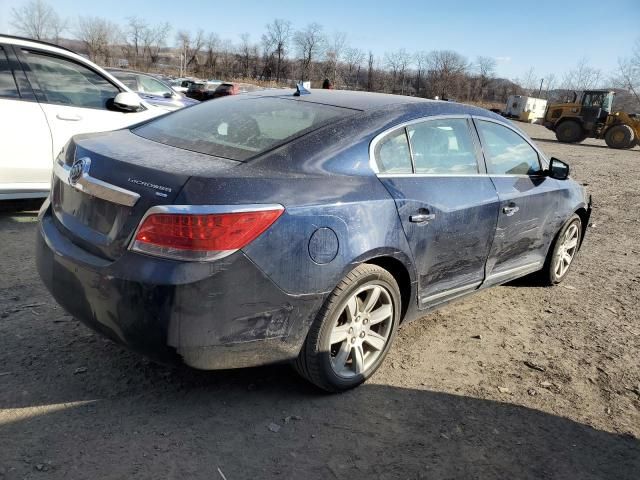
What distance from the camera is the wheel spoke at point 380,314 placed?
3.00m

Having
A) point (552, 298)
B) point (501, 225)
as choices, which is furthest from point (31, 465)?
point (552, 298)

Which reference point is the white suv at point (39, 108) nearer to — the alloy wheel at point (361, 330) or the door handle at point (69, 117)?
the door handle at point (69, 117)

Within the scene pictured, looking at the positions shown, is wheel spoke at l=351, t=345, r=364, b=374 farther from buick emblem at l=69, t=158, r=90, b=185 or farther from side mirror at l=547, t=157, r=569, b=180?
side mirror at l=547, t=157, r=569, b=180

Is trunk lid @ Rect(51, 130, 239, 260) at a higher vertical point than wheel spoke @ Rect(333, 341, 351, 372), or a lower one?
higher

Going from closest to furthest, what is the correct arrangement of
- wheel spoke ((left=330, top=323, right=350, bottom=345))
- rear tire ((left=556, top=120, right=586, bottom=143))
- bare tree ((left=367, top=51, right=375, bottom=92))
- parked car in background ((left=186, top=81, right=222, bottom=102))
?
wheel spoke ((left=330, top=323, right=350, bottom=345)) → rear tire ((left=556, top=120, right=586, bottom=143)) → parked car in background ((left=186, top=81, right=222, bottom=102)) → bare tree ((left=367, top=51, right=375, bottom=92))

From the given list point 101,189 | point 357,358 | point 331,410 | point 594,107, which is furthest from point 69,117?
point 594,107

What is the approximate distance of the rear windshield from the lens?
2836 mm

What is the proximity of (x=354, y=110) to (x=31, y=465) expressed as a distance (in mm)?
2326

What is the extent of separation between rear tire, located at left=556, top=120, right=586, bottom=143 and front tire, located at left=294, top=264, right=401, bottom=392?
27.1 meters

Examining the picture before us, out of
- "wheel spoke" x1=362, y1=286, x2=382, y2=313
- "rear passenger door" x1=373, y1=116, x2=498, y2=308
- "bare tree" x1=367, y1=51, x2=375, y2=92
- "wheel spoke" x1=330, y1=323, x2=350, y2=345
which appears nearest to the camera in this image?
"wheel spoke" x1=330, y1=323, x2=350, y2=345

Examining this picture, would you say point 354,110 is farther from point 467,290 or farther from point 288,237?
point 467,290

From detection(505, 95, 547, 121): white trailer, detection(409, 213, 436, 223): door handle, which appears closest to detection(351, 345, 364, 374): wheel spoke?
detection(409, 213, 436, 223): door handle

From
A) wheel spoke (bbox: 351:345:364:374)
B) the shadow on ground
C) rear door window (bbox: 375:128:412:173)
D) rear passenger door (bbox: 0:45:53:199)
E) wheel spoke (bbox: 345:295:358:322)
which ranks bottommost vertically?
the shadow on ground

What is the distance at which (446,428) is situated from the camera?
8.95ft
